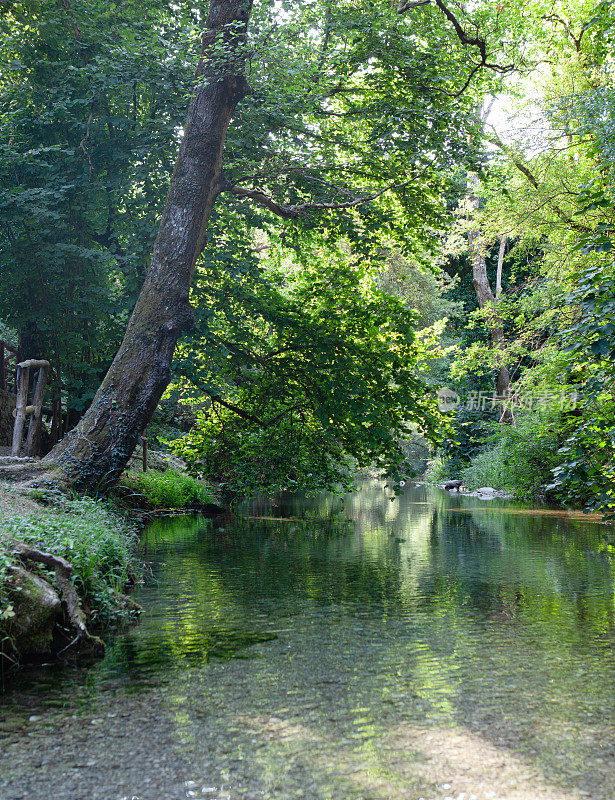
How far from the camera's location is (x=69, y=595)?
17.2 feet

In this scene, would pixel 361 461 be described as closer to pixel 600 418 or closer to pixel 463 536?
pixel 463 536

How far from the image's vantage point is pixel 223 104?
34.4ft

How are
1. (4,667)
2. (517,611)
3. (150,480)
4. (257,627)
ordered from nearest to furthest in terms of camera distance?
1. (4,667)
2. (257,627)
3. (517,611)
4. (150,480)

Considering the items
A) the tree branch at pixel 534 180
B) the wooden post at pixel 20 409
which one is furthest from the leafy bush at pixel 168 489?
the tree branch at pixel 534 180

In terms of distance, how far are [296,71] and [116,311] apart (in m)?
4.70

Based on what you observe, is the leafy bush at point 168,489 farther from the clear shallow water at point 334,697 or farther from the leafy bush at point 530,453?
the leafy bush at point 530,453

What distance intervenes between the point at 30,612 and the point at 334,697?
7.17 ft

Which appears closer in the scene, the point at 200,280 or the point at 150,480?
the point at 200,280

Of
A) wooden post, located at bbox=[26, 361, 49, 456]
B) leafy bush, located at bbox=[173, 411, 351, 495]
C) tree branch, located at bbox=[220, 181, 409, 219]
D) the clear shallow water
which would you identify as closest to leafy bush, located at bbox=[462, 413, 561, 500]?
leafy bush, located at bbox=[173, 411, 351, 495]

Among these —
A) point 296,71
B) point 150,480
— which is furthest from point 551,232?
point 150,480

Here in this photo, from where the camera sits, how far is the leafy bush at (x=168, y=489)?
14884 mm

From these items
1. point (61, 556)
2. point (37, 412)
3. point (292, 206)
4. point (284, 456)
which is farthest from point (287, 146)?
point (61, 556)

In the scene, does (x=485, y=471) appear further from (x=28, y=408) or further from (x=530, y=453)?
(x=28, y=408)

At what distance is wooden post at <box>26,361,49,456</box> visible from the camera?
1084 cm
